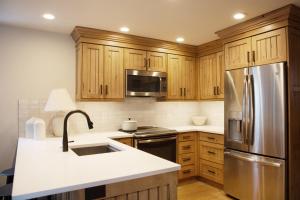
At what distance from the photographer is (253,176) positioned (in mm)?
2855

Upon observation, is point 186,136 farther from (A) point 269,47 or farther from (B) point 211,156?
(A) point 269,47

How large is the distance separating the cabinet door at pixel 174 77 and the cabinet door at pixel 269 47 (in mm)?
1471

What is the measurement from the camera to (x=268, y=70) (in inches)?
106

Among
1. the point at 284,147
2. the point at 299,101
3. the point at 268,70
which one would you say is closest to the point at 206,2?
the point at 268,70

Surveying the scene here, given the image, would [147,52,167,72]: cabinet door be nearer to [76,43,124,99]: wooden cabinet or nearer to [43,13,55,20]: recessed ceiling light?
[76,43,124,99]: wooden cabinet

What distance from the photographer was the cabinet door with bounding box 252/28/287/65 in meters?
2.60

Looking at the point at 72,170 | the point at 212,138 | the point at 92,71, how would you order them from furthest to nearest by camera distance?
the point at 212,138, the point at 92,71, the point at 72,170

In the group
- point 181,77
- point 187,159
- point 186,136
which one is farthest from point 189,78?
point 187,159

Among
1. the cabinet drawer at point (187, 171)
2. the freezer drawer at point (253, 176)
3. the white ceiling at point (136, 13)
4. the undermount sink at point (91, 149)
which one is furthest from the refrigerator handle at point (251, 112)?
the undermount sink at point (91, 149)

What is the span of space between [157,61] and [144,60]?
266 mm

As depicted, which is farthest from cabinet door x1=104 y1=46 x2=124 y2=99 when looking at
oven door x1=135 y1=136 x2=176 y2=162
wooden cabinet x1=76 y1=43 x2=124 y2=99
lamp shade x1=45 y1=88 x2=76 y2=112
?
oven door x1=135 y1=136 x2=176 y2=162

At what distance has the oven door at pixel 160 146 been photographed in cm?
332

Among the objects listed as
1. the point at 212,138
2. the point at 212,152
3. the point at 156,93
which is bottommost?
the point at 212,152

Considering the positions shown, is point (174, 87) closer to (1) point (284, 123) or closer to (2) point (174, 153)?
(2) point (174, 153)
